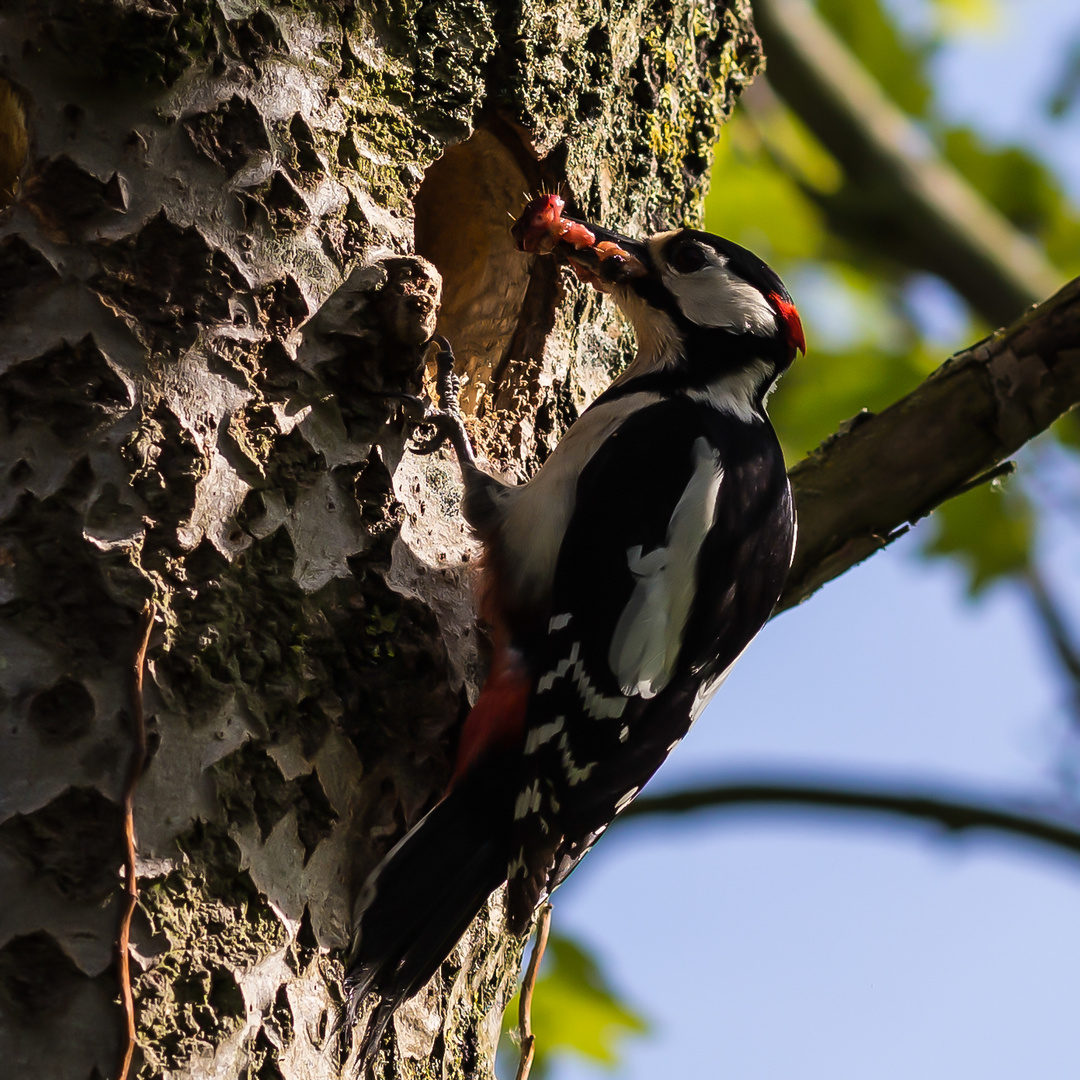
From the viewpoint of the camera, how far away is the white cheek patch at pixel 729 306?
9.59ft

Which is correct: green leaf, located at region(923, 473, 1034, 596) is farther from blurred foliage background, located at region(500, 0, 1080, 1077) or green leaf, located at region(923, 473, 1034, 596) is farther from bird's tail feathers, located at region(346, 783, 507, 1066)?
bird's tail feathers, located at region(346, 783, 507, 1066)

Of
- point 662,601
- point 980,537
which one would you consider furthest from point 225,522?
point 980,537

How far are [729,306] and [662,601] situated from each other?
34.5 inches

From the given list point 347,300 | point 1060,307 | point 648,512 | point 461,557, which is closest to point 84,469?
point 347,300

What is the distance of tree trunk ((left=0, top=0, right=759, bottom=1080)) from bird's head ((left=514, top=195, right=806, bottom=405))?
541 mm

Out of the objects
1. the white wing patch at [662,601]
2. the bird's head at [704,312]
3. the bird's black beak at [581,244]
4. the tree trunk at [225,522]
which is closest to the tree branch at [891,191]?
the bird's head at [704,312]

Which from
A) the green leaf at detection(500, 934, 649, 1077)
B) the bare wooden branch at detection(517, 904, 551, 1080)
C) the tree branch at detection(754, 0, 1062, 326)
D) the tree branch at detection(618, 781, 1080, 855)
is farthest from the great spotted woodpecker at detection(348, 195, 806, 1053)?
the tree branch at detection(754, 0, 1062, 326)

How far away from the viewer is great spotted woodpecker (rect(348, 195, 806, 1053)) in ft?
6.81

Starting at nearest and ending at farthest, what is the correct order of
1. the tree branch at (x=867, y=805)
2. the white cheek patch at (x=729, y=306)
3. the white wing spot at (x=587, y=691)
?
the white wing spot at (x=587, y=691) < the white cheek patch at (x=729, y=306) < the tree branch at (x=867, y=805)

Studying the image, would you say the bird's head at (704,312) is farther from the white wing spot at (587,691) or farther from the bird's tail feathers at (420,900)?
the bird's tail feathers at (420,900)

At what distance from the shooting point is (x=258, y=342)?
1.99m

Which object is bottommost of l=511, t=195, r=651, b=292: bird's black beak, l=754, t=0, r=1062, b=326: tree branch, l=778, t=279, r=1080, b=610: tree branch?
l=778, t=279, r=1080, b=610: tree branch

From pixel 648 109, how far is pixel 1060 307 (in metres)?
0.94

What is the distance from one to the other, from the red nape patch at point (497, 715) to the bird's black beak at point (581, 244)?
786 mm
